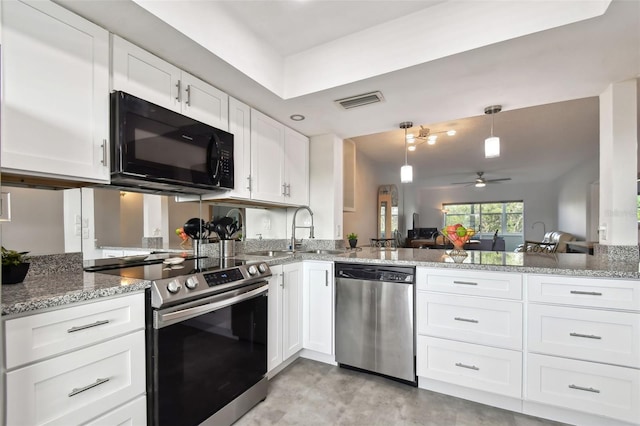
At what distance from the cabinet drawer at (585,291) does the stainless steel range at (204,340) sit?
173cm

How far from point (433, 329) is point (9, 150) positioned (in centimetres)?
248

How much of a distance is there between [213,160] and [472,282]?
6.40 feet

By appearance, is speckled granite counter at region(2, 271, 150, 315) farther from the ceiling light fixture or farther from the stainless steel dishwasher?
the ceiling light fixture

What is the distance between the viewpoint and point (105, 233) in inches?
68.1

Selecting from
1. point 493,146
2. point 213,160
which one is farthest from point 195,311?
point 493,146

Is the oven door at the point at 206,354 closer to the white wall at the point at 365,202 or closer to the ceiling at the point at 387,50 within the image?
the ceiling at the point at 387,50

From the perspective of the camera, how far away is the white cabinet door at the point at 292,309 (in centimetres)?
232

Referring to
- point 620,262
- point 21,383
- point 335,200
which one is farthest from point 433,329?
point 21,383

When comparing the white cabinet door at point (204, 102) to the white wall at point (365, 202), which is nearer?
the white cabinet door at point (204, 102)

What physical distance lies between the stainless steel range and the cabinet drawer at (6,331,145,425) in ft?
0.29

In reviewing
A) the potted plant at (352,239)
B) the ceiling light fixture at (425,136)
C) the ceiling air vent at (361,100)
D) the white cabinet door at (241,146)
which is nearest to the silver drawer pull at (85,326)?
the white cabinet door at (241,146)

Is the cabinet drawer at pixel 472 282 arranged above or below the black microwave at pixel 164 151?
below

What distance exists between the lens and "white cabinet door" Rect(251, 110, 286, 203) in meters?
Answer: 2.49

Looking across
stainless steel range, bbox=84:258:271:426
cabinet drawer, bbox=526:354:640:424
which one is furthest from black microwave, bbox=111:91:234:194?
cabinet drawer, bbox=526:354:640:424
